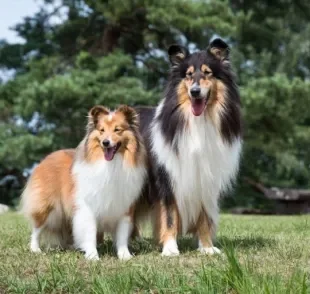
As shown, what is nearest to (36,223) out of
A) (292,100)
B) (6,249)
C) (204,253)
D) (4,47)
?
(6,249)

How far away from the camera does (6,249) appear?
17.5 feet

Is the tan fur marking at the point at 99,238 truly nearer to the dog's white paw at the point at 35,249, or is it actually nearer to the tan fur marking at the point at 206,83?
the dog's white paw at the point at 35,249

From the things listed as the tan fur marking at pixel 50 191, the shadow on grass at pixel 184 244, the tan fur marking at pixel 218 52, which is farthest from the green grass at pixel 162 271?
the tan fur marking at pixel 218 52

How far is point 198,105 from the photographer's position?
4941 mm

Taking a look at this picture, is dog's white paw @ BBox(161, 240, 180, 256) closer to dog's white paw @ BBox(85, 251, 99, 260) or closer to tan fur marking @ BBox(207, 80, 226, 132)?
dog's white paw @ BBox(85, 251, 99, 260)

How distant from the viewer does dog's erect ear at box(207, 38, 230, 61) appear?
5.10 meters

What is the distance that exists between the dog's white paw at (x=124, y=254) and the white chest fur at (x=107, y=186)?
0.96ft

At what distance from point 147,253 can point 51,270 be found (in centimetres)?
157

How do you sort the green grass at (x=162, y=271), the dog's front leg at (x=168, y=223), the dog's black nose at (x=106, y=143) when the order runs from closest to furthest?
the green grass at (x=162, y=271) → the dog's black nose at (x=106, y=143) → the dog's front leg at (x=168, y=223)

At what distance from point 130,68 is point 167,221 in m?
11.9

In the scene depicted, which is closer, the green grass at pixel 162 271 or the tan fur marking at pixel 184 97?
the green grass at pixel 162 271

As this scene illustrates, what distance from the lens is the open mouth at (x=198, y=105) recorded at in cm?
493

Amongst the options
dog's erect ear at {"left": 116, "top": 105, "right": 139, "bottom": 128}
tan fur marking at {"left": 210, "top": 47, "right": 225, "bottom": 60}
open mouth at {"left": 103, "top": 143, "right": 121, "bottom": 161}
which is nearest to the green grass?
open mouth at {"left": 103, "top": 143, "right": 121, "bottom": 161}

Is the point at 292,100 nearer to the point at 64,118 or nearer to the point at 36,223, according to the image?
the point at 64,118
